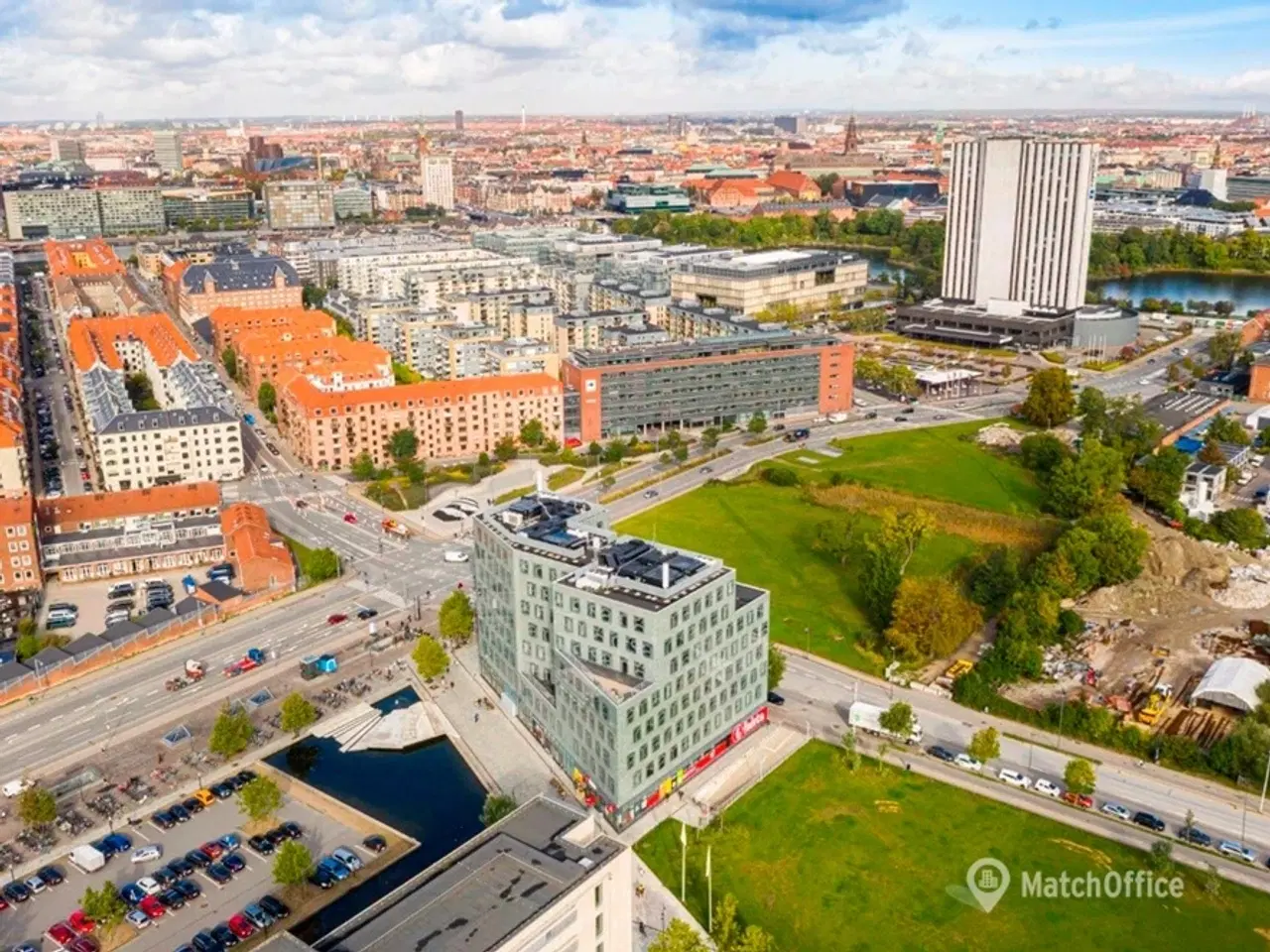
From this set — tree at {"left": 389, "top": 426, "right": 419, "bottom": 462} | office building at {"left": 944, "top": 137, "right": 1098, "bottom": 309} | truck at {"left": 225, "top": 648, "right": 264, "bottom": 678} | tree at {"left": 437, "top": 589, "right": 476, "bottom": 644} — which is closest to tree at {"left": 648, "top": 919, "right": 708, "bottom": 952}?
tree at {"left": 437, "top": 589, "right": 476, "bottom": 644}

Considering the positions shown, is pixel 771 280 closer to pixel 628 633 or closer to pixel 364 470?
pixel 364 470

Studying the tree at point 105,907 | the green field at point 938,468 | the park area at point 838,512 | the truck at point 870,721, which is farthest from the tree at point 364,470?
the tree at point 105,907

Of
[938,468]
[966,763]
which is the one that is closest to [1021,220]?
[938,468]

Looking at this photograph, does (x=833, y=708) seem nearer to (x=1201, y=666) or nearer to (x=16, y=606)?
(x=1201, y=666)

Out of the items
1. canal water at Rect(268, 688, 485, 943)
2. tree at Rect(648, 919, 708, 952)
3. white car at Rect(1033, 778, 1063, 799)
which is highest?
tree at Rect(648, 919, 708, 952)

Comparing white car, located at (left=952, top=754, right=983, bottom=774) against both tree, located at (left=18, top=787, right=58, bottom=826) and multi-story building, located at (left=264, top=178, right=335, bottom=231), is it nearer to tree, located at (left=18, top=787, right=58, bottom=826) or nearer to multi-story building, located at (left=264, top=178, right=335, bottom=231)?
tree, located at (left=18, top=787, right=58, bottom=826)
